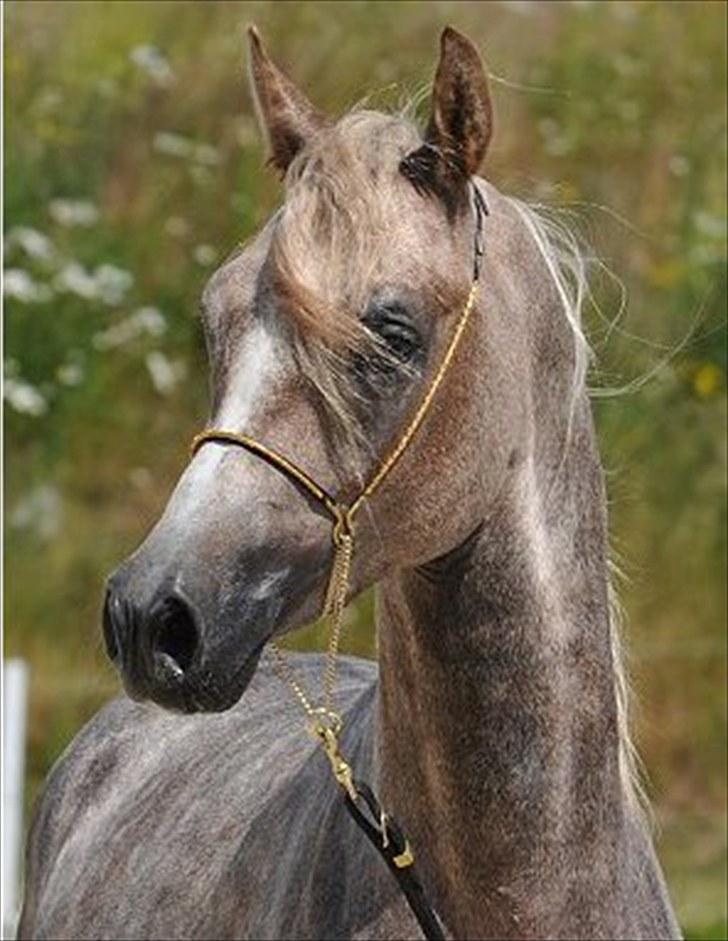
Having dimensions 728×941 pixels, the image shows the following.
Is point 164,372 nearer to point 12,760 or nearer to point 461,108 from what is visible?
point 12,760

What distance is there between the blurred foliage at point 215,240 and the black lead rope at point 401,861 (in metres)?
5.99

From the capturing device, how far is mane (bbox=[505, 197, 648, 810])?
13.2 ft

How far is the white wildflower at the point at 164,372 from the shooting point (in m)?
11.2

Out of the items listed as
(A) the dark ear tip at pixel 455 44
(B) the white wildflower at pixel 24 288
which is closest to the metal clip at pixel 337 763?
(A) the dark ear tip at pixel 455 44

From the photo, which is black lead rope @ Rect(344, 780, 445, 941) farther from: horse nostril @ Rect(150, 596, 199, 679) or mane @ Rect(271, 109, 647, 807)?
horse nostril @ Rect(150, 596, 199, 679)

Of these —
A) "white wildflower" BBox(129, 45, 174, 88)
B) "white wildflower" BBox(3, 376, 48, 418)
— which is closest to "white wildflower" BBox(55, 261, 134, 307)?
"white wildflower" BBox(3, 376, 48, 418)

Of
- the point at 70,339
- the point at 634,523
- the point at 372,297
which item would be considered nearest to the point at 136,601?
the point at 372,297

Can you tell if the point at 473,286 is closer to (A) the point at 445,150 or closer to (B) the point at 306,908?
(A) the point at 445,150

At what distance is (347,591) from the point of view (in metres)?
3.76

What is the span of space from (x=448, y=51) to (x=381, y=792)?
103 cm

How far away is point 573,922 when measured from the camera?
3947 mm

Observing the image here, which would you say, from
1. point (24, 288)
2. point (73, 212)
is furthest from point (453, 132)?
A: point (73, 212)

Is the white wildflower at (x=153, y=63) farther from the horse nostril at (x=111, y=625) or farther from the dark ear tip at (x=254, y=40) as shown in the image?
the horse nostril at (x=111, y=625)

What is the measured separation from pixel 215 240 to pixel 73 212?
63 centimetres
